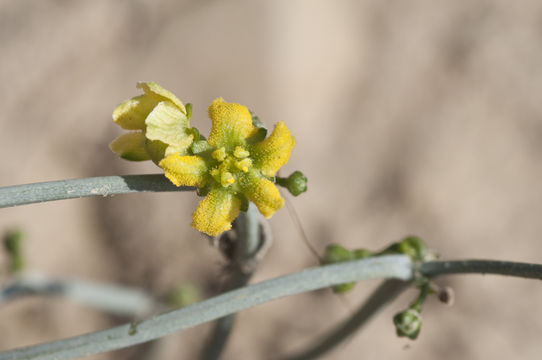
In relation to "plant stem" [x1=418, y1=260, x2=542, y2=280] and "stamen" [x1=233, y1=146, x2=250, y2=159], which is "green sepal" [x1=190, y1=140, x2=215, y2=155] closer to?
"stamen" [x1=233, y1=146, x2=250, y2=159]

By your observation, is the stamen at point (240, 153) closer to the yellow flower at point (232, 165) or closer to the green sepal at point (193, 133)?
the yellow flower at point (232, 165)

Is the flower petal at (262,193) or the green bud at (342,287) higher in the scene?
the flower petal at (262,193)

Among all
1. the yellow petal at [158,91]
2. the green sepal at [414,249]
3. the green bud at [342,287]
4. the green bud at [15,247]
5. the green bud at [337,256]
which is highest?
the yellow petal at [158,91]

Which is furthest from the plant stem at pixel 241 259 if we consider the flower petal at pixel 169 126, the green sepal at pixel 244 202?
the flower petal at pixel 169 126

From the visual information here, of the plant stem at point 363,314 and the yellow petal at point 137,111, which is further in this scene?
the plant stem at point 363,314

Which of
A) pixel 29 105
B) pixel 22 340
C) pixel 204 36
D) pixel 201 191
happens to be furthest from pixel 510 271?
pixel 29 105

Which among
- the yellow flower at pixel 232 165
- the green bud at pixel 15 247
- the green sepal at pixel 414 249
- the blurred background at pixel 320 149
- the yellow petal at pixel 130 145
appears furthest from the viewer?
the blurred background at pixel 320 149

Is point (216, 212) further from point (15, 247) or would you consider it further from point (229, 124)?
point (15, 247)
